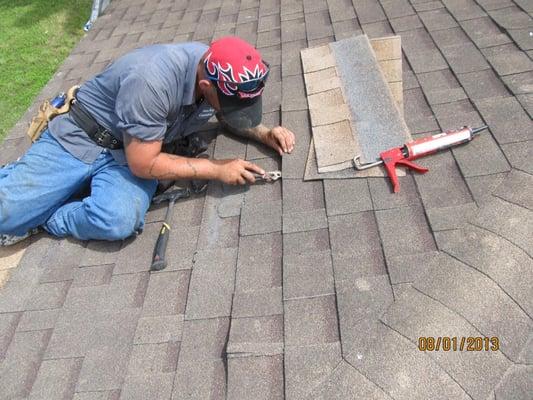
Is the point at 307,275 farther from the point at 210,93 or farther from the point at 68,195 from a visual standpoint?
the point at 68,195

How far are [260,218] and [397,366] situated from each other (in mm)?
994

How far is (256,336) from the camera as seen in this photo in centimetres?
168

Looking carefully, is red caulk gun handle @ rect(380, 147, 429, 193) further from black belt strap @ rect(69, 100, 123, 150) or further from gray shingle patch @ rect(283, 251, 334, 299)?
black belt strap @ rect(69, 100, 123, 150)

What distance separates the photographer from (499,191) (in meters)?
1.88

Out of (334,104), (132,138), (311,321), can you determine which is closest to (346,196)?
(311,321)

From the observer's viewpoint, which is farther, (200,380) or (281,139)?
(281,139)

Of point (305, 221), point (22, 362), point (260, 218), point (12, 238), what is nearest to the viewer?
point (22, 362)

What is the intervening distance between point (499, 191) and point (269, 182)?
1.14 meters

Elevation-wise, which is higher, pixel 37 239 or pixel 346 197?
pixel 346 197

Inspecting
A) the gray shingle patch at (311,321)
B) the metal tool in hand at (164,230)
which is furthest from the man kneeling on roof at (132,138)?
the gray shingle patch at (311,321)

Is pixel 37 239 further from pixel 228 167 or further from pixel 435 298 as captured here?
pixel 435 298

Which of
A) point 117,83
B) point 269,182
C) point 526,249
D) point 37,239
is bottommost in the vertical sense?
point 37,239

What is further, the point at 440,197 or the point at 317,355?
the point at 440,197

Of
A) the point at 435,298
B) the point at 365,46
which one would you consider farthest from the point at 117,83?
the point at 435,298
